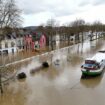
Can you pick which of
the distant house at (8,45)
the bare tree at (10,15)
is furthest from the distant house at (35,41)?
the bare tree at (10,15)

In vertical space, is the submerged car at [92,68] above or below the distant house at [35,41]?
below

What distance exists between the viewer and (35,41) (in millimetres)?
60781

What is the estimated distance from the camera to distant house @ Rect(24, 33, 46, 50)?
185 ft

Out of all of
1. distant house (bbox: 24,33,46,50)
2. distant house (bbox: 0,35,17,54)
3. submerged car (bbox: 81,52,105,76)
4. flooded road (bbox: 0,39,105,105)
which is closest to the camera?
flooded road (bbox: 0,39,105,105)

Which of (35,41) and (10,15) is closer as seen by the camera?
(10,15)

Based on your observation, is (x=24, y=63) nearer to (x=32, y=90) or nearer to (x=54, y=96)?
(x=32, y=90)

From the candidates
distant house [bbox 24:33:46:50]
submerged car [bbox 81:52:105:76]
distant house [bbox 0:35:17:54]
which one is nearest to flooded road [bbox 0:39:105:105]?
submerged car [bbox 81:52:105:76]

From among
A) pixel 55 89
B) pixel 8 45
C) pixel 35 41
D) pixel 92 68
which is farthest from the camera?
pixel 35 41

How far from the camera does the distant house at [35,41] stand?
185ft

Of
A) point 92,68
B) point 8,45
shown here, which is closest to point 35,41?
point 8,45

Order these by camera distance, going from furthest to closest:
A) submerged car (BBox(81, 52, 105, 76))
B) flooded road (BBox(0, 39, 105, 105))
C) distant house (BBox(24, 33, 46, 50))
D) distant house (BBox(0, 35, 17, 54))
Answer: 1. distant house (BBox(24, 33, 46, 50))
2. distant house (BBox(0, 35, 17, 54))
3. submerged car (BBox(81, 52, 105, 76))
4. flooded road (BBox(0, 39, 105, 105))

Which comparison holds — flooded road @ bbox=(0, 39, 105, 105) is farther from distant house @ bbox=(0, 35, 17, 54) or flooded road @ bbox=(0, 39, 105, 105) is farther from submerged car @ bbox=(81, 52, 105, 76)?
distant house @ bbox=(0, 35, 17, 54)

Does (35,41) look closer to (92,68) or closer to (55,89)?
(92,68)

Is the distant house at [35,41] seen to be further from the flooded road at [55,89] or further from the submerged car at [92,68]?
the submerged car at [92,68]
